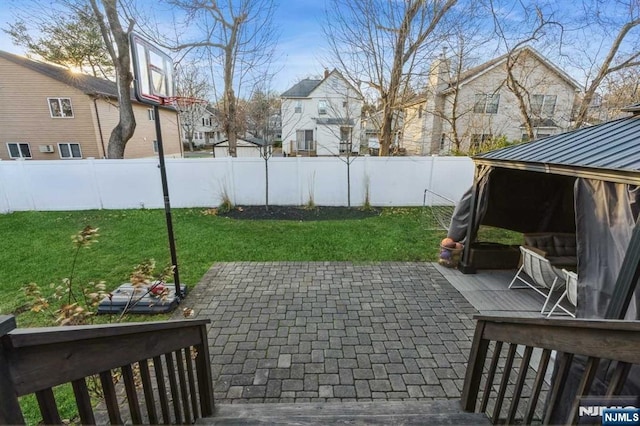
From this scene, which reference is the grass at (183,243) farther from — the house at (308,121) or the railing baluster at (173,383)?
the house at (308,121)

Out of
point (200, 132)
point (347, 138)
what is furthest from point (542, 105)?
point (200, 132)

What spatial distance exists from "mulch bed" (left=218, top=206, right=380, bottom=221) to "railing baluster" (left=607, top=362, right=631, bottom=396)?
709 cm

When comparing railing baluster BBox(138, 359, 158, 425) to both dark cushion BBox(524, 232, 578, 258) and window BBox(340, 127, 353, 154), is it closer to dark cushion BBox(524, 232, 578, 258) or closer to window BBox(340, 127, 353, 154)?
dark cushion BBox(524, 232, 578, 258)

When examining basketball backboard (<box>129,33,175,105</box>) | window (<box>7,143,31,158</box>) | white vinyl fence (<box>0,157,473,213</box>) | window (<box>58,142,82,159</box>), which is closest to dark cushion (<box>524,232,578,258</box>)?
white vinyl fence (<box>0,157,473,213</box>)

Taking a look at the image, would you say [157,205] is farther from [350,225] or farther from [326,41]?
[326,41]

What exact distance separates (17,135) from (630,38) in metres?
27.6

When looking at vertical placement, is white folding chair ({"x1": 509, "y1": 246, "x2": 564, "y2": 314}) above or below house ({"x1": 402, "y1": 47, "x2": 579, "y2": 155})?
below

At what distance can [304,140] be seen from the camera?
2311 centimetres

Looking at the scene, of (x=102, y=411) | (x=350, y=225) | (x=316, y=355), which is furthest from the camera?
(x=350, y=225)

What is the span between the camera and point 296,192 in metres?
9.15

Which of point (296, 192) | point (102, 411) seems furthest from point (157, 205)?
point (102, 411)

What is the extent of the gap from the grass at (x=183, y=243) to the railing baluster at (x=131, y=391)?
2825 millimetres

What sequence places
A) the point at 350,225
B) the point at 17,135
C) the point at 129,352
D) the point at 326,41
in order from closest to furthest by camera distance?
the point at 129,352
the point at 350,225
the point at 326,41
the point at 17,135

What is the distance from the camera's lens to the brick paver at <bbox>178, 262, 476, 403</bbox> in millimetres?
2545
